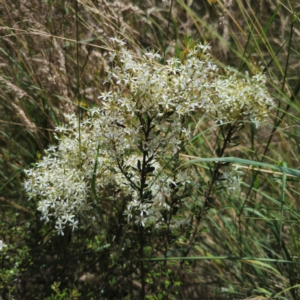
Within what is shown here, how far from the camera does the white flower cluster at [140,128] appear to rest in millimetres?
1397

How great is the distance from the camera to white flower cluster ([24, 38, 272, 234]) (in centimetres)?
140

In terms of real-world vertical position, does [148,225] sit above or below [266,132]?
below

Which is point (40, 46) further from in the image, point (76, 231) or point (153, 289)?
point (153, 289)

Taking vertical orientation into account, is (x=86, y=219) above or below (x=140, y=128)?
below

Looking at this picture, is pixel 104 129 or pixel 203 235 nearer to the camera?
pixel 104 129

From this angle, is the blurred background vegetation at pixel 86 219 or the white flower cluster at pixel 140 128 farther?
the blurred background vegetation at pixel 86 219

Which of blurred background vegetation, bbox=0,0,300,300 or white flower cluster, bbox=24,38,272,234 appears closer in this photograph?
white flower cluster, bbox=24,38,272,234

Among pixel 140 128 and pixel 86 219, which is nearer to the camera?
pixel 140 128

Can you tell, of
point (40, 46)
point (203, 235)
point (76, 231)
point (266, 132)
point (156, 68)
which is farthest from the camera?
point (266, 132)

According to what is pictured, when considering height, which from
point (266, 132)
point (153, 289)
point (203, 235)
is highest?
point (266, 132)

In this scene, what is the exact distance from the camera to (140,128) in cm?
145

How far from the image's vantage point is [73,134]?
5.56 ft

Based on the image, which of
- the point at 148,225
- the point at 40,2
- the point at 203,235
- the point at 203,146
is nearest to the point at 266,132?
the point at 203,146

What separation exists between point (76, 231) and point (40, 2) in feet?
3.17
